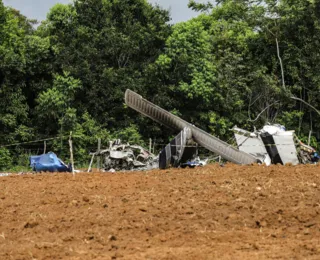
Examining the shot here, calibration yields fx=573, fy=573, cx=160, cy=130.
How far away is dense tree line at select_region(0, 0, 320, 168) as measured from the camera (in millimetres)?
27312

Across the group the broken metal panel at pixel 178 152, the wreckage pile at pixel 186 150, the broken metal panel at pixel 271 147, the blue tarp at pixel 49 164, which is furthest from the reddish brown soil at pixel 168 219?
the blue tarp at pixel 49 164

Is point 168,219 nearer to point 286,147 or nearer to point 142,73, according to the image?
point 286,147

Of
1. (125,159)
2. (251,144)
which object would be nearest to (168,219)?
(125,159)

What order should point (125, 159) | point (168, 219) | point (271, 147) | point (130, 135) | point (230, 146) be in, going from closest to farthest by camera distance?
point (168, 219), point (230, 146), point (125, 159), point (271, 147), point (130, 135)

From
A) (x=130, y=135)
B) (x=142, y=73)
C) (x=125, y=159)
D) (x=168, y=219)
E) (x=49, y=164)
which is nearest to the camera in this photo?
(x=168, y=219)

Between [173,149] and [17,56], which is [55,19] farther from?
[173,149]

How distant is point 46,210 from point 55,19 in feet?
66.9

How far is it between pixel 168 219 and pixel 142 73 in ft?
71.2

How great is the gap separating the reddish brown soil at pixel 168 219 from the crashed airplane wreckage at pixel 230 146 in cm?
482

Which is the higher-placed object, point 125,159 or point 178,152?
point 178,152

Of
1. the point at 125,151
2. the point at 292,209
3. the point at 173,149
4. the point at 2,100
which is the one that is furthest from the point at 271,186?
the point at 2,100

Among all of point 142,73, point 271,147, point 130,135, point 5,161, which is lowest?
point 5,161

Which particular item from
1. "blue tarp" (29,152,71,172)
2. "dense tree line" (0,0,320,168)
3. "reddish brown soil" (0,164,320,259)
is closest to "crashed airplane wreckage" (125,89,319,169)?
"blue tarp" (29,152,71,172)

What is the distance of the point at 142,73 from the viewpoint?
2978 cm
